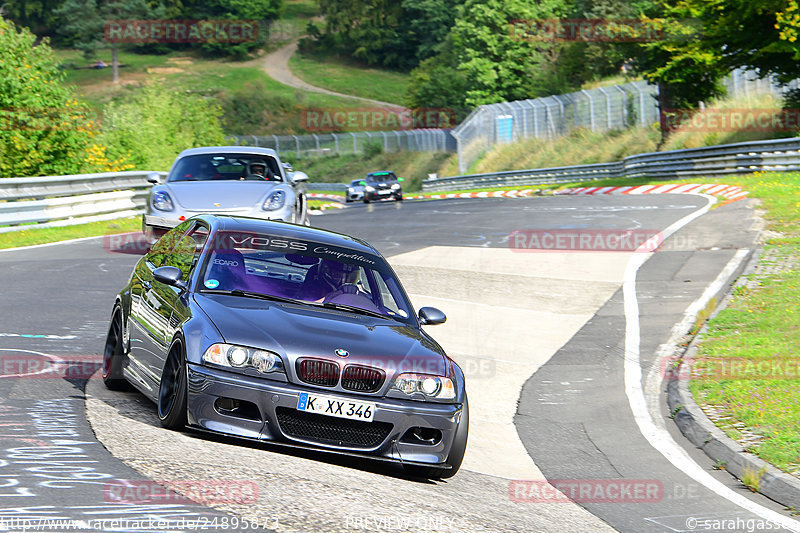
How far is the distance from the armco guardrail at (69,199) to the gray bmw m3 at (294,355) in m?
12.0

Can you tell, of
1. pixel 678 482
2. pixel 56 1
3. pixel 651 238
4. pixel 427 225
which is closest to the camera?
pixel 678 482

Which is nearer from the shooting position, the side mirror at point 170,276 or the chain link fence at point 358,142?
the side mirror at point 170,276

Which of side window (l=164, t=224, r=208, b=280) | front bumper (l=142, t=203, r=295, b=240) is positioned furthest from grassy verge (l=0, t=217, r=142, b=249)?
side window (l=164, t=224, r=208, b=280)

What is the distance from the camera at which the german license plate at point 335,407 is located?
656 centimetres

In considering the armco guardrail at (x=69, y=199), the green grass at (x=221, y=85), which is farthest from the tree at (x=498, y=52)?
the armco guardrail at (x=69, y=199)

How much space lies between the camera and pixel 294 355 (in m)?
6.64

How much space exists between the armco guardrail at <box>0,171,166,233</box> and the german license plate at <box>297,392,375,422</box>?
13.6 meters

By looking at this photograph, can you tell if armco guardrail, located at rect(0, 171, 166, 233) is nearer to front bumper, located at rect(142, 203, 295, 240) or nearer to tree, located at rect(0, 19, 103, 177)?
tree, located at rect(0, 19, 103, 177)

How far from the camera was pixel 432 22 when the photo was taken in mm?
133125

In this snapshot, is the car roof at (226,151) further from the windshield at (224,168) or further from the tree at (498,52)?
the tree at (498,52)

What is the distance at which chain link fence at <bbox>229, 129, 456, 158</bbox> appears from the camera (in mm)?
78188

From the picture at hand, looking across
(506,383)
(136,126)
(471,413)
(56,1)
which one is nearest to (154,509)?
(471,413)

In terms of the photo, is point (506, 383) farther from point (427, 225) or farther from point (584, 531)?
point (427, 225)

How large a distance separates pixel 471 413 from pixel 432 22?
127454mm
